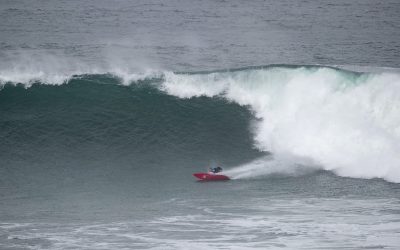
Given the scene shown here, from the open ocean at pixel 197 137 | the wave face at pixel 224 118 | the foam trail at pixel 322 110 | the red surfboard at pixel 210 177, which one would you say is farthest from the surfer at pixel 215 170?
the foam trail at pixel 322 110

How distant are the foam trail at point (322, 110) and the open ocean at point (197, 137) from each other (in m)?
0.08

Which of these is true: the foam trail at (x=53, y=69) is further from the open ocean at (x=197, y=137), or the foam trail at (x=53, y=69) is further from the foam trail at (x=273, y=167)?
the foam trail at (x=273, y=167)

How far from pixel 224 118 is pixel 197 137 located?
208 centimetres

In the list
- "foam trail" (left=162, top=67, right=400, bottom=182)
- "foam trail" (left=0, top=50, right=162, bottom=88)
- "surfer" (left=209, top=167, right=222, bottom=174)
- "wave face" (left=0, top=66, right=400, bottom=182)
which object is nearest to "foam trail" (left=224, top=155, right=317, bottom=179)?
"wave face" (left=0, top=66, right=400, bottom=182)

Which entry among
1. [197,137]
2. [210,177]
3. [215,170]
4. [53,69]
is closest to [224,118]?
[197,137]

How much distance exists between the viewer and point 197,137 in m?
35.8

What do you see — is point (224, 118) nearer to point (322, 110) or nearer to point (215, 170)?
point (322, 110)

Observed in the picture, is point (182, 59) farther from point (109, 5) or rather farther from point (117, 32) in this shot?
point (109, 5)

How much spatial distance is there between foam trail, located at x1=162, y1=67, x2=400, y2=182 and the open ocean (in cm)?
8

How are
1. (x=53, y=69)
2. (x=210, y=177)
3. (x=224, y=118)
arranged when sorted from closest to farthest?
1. (x=210, y=177)
2. (x=224, y=118)
3. (x=53, y=69)

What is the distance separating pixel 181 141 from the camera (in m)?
35.4

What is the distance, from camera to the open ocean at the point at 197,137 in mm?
25016

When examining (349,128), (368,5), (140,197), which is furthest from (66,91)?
(368,5)

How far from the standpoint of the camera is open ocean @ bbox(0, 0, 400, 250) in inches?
985
